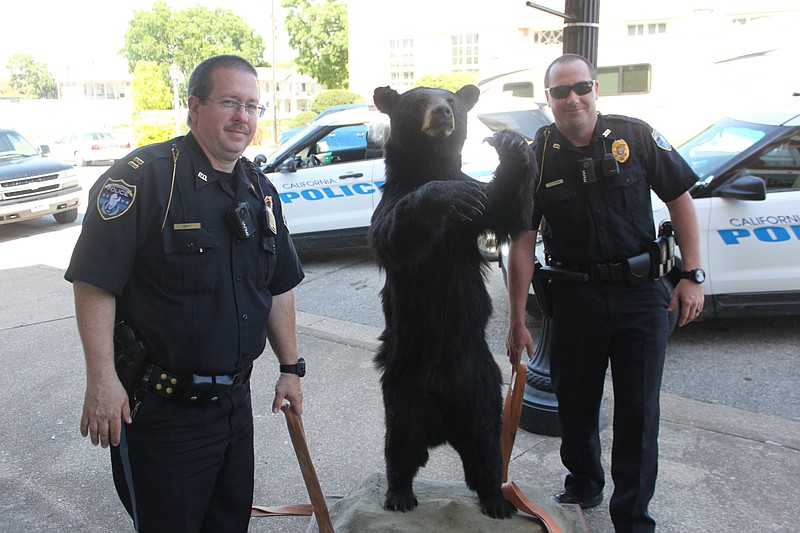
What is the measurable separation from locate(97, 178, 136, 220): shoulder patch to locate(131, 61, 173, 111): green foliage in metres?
38.9

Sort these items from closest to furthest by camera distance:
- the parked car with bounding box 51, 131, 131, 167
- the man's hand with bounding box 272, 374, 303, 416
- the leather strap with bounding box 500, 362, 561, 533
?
the man's hand with bounding box 272, 374, 303, 416
the leather strap with bounding box 500, 362, 561, 533
the parked car with bounding box 51, 131, 131, 167

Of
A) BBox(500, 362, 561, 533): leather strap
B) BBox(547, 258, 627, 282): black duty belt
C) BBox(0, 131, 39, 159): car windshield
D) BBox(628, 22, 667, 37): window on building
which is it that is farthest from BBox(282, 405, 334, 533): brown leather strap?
BBox(628, 22, 667, 37): window on building

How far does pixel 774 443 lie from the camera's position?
148 inches

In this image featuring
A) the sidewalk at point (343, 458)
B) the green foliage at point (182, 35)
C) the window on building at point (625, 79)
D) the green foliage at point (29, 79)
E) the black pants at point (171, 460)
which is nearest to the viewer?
the black pants at point (171, 460)

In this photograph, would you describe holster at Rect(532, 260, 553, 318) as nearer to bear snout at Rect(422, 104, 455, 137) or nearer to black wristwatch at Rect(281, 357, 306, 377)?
bear snout at Rect(422, 104, 455, 137)

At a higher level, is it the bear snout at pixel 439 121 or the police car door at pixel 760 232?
the bear snout at pixel 439 121

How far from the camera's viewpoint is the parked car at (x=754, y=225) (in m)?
5.10

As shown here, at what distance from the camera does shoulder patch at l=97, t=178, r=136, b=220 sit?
6.66ft

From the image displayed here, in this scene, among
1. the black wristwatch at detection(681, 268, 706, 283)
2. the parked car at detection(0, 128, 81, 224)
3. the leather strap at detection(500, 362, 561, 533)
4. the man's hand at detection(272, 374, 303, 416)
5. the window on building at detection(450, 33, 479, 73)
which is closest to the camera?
the man's hand at detection(272, 374, 303, 416)

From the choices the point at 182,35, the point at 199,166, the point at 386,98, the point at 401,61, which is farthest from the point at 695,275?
the point at 182,35

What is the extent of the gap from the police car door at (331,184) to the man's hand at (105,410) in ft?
19.8

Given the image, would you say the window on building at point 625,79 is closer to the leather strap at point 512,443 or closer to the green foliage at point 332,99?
the leather strap at point 512,443

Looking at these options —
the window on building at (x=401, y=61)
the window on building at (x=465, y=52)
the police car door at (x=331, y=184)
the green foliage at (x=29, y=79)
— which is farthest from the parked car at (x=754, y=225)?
the green foliage at (x=29, y=79)

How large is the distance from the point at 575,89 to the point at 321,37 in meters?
48.8
